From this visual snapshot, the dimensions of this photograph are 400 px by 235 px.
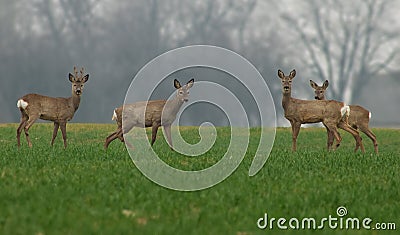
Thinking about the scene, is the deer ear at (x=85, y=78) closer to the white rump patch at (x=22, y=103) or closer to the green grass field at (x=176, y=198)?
the white rump patch at (x=22, y=103)

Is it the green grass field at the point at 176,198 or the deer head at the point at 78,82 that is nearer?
the green grass field at the point at 176,198

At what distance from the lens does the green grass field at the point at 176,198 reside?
6.64m

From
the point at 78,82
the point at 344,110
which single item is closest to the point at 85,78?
the point at 78,82

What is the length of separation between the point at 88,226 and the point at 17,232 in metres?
0.86

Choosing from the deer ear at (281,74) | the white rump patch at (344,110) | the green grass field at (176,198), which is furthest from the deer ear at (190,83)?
the white rump patch at (344,110)

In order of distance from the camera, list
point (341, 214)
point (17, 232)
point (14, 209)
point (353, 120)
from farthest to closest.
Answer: point (353, 120)
point (341, 214)
point (14, 209)
point (17, 232)

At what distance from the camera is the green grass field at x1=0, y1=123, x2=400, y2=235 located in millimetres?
6645

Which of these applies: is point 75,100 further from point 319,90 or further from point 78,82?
point 319,90

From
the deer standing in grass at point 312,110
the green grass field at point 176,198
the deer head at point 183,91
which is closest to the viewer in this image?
the green grass field at point 176,198

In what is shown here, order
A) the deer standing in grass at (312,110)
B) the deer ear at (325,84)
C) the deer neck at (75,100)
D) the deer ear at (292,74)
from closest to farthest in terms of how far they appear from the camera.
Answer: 1. the deer ear at (292,74)
2. the deer standing in grass at (312,110)
3. the deer neck at (75,100)
4. the deer ear at (325,84)

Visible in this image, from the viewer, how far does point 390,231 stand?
24.2ft

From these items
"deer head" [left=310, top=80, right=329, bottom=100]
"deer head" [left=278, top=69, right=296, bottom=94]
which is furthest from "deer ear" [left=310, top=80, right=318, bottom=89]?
"deer head" [left=278, top=69, right=296, bottom=94]

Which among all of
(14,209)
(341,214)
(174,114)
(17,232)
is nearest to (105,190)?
(14,209)

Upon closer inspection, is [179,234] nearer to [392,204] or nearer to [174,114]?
[392,204]
